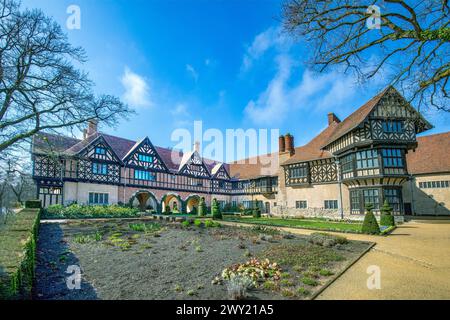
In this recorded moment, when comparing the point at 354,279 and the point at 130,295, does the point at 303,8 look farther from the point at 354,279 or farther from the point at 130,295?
the point at 130,295

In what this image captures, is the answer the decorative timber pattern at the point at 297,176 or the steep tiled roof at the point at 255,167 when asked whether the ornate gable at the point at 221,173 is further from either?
the decorative timber pattern at the point at 297,176

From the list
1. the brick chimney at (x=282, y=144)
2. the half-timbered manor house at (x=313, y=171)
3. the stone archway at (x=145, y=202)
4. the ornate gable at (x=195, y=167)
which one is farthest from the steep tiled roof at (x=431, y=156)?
the stone archway at (x=145, y=202)

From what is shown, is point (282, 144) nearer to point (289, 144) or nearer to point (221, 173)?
point (289, 144)

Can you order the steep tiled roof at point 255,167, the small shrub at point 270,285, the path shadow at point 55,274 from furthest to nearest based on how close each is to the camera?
1. the steep tiled roof at point 255,167
2. the small shrub at point 270,285
3. the path shadow at point 55,274

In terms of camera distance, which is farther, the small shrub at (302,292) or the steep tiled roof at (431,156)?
the steep tiled roof at (431,156)

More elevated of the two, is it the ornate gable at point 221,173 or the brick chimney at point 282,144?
the brick chimney at point 282,144

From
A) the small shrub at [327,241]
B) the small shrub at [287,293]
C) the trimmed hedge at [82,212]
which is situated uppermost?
the trimmed hedge at [82,212]

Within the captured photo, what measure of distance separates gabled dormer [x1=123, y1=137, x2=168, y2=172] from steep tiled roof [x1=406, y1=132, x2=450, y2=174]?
29416mm

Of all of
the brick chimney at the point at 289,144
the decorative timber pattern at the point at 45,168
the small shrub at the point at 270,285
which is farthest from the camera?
the brick chimney at the point at 289,144

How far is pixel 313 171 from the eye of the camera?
1147 inches

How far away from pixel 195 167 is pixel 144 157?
29.4 feet

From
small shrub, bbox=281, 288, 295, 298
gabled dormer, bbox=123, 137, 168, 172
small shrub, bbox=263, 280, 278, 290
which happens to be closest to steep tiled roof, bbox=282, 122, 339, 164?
gabled dormer, bbox=123, 137, 168, 172

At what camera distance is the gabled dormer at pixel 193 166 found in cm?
3783
